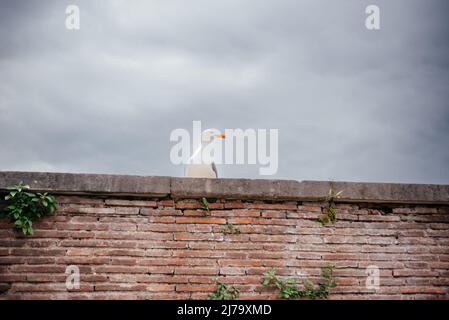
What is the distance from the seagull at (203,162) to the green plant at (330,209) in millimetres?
1741

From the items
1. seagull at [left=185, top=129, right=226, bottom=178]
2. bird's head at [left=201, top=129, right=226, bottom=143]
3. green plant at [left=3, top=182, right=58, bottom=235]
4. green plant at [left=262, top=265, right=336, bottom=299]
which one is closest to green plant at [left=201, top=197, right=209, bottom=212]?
seagull at [left=185, top=129, right=226, bottom=178]

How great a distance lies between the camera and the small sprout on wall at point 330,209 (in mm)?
5094

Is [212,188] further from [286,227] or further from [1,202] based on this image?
[1,202]

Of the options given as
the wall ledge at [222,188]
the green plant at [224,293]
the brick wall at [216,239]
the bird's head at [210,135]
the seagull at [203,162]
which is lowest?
the green plant at [224,293]

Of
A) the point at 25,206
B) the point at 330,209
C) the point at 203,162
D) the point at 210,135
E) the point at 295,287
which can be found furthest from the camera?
the point at 210,135

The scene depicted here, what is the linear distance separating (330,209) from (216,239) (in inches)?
61.5

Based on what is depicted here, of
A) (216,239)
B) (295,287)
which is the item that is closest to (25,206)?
(216,239)

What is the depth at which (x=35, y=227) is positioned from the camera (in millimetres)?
4754

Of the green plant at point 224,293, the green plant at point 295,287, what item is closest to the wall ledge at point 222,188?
the green plant at point 295,287

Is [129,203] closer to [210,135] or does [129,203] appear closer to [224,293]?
[224,293]

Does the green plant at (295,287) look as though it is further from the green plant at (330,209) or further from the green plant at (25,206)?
the green plant at (25,206)

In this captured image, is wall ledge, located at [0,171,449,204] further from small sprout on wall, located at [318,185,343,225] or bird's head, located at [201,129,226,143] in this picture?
bird's head, located at [201,129,226,143]

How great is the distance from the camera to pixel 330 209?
515cm

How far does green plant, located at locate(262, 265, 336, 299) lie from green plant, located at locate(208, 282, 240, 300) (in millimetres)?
377
